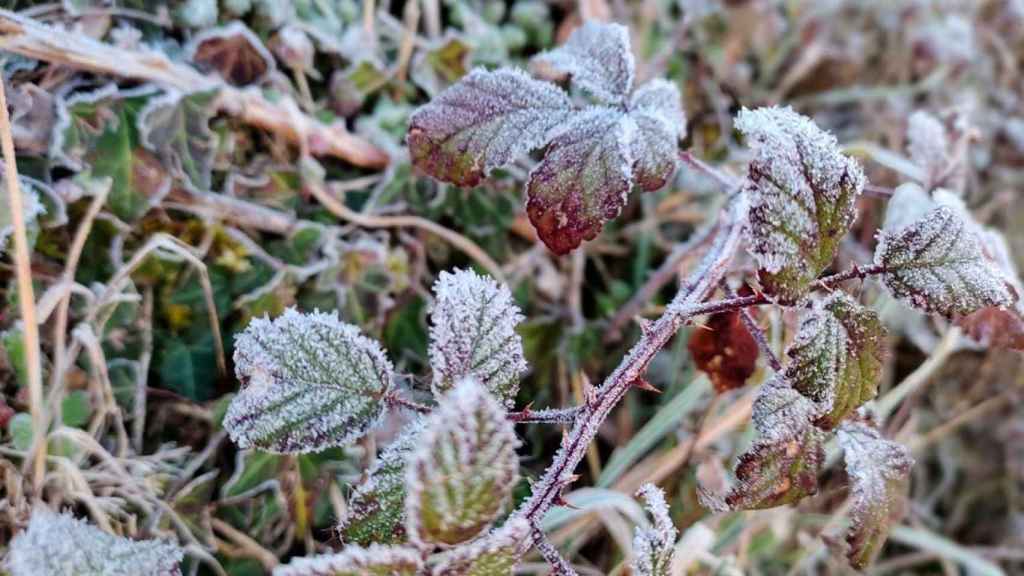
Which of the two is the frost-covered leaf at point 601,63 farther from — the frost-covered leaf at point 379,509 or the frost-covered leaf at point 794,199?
the frost-covered leaf at point 379,509

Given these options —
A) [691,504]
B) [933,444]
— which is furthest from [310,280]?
[933,444]

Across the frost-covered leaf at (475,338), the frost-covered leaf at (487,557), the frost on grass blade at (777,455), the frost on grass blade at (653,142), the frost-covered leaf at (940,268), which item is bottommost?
the frost-covered leaf at (487,557)

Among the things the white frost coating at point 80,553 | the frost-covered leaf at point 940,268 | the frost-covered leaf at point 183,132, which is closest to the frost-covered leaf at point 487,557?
the white frost coating at point 80,553

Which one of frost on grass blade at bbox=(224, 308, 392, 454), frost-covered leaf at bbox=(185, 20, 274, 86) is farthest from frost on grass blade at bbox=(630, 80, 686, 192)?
frost-covered leaf at bbox=(185, 20, 274, 86)

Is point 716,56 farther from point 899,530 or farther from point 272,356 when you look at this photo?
point 272,356

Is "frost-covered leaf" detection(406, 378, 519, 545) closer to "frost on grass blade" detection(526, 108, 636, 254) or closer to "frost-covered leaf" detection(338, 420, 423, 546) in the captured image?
"frost-covered leaf" detection(338, 420, 423, 546)
